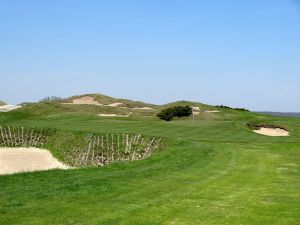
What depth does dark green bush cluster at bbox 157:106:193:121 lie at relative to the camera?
57.9 m

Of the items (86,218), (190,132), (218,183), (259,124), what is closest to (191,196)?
(218,183)

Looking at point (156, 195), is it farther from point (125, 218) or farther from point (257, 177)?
point (257, 177)

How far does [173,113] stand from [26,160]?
1209 inches

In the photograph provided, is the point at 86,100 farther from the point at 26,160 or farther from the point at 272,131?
the point at 26,160

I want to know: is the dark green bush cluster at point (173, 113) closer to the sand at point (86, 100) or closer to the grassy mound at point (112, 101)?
the grassy mound at point (112, 101)

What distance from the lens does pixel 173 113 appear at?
194 ft

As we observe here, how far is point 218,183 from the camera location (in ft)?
50.2

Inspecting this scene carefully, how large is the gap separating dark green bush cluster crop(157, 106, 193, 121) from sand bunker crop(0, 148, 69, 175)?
81.0ft

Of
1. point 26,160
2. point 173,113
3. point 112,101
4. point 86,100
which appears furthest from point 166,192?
point 86,100

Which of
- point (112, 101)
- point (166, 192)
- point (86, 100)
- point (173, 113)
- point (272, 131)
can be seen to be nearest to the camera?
point (166, 192)

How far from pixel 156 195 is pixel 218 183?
3149mm

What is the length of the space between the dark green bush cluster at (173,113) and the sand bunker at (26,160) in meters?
24.7

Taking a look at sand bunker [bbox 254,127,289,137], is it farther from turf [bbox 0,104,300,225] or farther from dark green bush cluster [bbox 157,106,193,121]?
turf [bbox 0,104,300,225]

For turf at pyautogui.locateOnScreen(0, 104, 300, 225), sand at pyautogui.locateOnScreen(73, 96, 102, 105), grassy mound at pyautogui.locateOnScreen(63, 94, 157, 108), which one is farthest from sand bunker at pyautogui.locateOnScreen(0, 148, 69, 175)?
grassy mound at pyautogui.locateOnScreen(63, 94, 157, 108)
